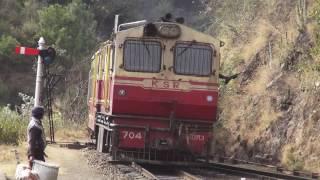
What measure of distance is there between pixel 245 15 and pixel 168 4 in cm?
3011

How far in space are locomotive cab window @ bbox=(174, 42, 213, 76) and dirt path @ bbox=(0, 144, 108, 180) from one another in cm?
342

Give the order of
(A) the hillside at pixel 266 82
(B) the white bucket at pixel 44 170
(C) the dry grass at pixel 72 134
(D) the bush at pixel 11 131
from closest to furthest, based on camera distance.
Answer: (B) the white bucket at pixel 44 170
(A) the hillside at pixel 266 82
(D) the bush at pixel 11 131
(C) the dry grass at pixel 72 134

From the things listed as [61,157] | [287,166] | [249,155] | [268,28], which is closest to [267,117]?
[249,155]

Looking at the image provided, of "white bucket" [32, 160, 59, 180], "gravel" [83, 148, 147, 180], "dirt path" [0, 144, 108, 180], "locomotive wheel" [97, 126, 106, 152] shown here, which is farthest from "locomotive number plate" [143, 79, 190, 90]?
"white bucket" [32, 160, 59, 180]

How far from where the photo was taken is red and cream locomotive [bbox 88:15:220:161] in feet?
51.0

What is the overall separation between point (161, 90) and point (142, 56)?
98cm

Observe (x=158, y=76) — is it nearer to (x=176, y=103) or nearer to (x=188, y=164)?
(x=176, y=103)

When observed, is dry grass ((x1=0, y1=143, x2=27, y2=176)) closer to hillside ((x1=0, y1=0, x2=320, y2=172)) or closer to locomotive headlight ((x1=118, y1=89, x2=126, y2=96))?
locomotive headlight ((x1=118, y1=89, x2=126, y2=96))

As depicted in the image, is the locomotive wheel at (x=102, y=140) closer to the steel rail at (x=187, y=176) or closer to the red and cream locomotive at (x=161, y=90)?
the red and cream locomotive at (x=161, y=90)

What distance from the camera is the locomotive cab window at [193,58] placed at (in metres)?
15.9

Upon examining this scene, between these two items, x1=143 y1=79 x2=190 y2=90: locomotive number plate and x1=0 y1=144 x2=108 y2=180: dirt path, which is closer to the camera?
x1=0 y1=144 x2=108 y2=180: dirt path

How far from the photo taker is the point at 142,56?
15.8 m

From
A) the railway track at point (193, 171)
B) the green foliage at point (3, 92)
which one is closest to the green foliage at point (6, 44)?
the green foliage at point (3, 92)

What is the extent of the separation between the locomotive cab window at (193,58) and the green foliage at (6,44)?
99.1ft
